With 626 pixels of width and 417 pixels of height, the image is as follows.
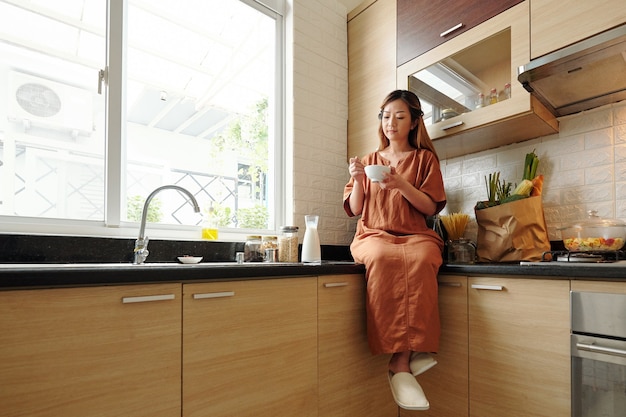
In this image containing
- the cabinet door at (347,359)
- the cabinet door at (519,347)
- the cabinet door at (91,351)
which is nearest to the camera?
the cabinet door at (91,351)

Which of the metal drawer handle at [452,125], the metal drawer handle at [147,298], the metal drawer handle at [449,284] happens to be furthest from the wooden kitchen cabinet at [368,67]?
the metal drawer handle at [147,298]

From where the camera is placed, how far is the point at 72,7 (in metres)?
1.72

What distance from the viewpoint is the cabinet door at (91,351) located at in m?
0.87

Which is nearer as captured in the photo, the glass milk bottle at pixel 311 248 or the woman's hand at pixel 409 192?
the woman's hand at pixel 409 192

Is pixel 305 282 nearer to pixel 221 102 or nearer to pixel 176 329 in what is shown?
pixel 176 329

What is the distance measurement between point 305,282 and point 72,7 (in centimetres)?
161

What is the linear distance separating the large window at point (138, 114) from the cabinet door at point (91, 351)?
0.74m

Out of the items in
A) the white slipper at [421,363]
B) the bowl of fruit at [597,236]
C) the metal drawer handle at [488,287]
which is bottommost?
the white slipper at [421,363]

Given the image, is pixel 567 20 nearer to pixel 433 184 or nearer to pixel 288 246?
pixel 433 184

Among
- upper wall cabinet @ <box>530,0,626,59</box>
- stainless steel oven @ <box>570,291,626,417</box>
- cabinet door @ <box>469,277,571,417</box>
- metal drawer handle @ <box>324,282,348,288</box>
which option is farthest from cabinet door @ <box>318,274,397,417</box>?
upper wall cabinet @ <box>530,0,626,59</box>

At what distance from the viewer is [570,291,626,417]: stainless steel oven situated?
1.14 meters

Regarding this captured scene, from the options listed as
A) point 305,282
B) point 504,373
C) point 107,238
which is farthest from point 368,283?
point 107,238

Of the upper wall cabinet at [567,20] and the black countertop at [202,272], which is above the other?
the upper wall cabinet at [567,20]

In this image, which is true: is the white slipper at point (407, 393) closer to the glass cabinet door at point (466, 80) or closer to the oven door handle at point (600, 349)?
the oven door handle at point (600, 349)
